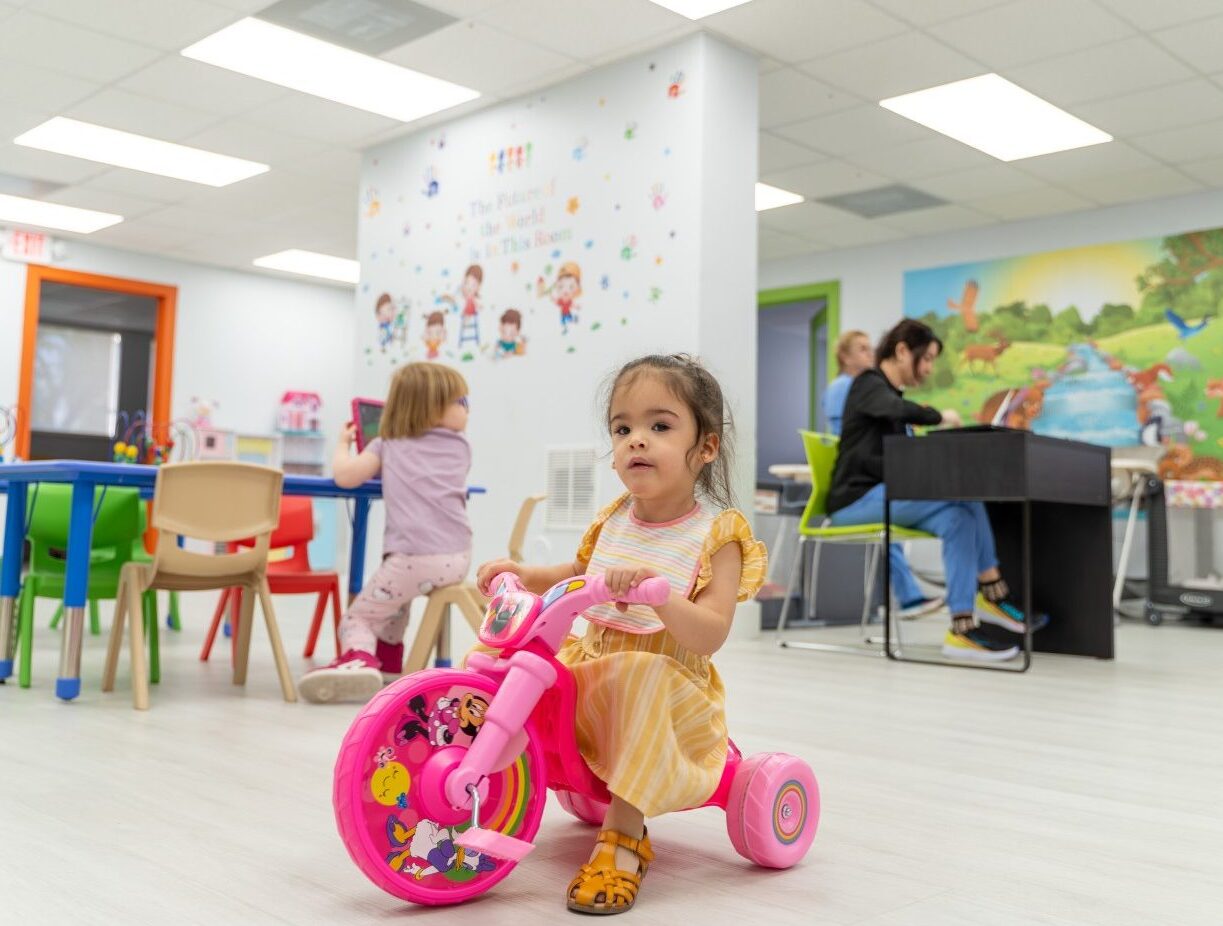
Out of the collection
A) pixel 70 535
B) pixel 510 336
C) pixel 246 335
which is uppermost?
pixel 246 335

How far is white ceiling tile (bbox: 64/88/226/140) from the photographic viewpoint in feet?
17.7

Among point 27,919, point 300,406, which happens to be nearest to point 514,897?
point 27,919

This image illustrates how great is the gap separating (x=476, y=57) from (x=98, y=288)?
4879mm

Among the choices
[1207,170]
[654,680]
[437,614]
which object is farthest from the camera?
[1207,170]

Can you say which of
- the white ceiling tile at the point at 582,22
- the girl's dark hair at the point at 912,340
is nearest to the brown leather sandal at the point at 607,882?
the girl's dark hair at the point at 912,340

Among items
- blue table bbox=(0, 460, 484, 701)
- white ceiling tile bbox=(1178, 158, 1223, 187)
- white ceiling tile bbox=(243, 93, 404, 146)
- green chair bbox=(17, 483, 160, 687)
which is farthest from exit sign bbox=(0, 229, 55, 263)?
white ceiling tile bbox=(1178, 158, 1223, 187)

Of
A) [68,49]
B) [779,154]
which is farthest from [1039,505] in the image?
[68,49]

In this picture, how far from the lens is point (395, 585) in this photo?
9.92ft

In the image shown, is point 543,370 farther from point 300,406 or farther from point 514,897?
point 300,406

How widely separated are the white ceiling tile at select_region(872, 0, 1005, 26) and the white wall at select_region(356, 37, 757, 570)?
685 mm

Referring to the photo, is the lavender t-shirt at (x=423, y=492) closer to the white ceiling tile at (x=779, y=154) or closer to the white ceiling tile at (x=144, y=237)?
the white ceiling tile at (x=779, y=154)

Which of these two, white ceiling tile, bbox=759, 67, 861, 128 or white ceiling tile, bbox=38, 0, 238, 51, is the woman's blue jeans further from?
white ceiling tile, bbox=38, 0, 238, 51

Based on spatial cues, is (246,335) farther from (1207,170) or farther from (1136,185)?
(1207,170)

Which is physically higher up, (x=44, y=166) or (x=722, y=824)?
(x=44, y=166)
